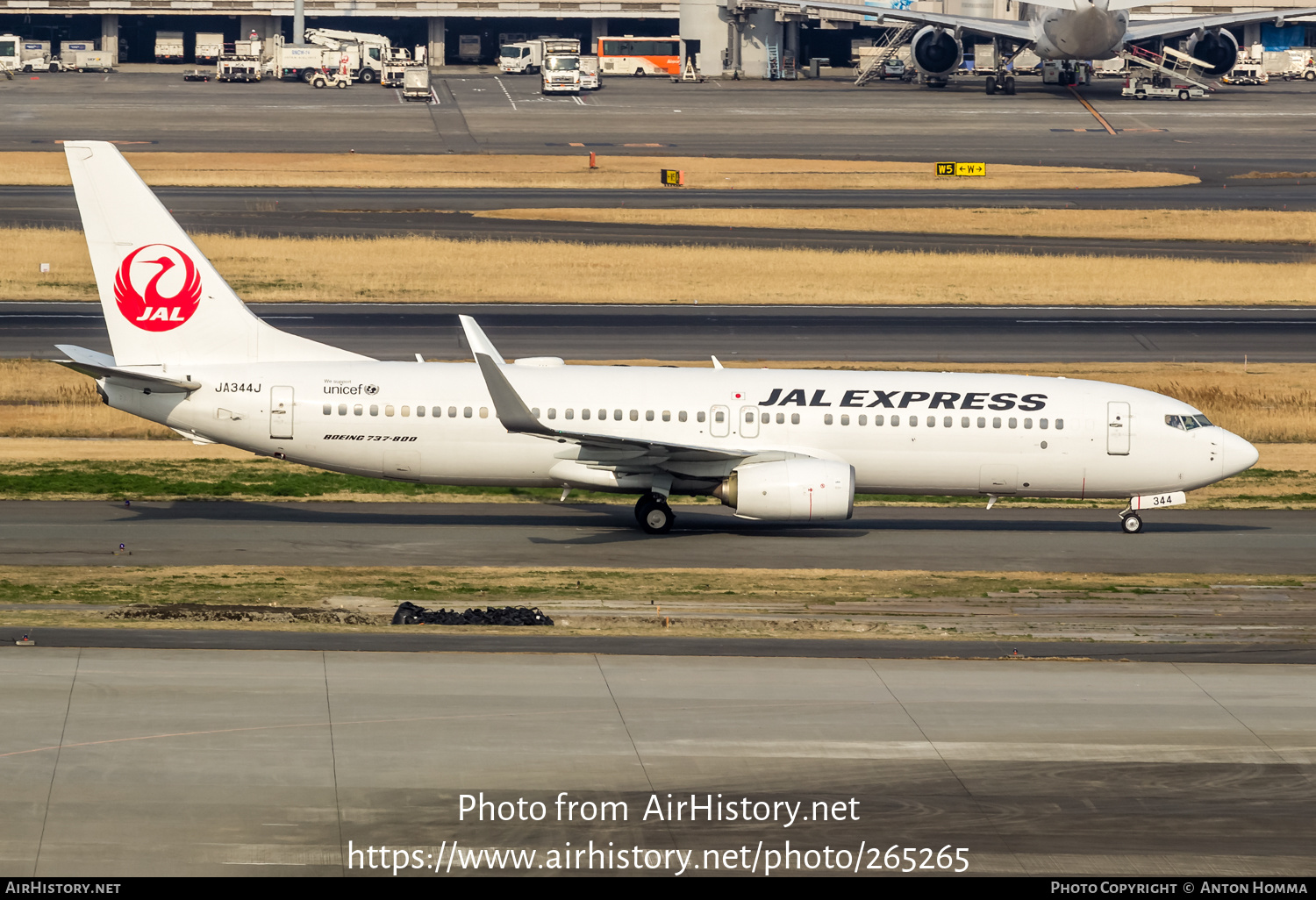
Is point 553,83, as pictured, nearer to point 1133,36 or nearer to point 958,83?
point 958,83

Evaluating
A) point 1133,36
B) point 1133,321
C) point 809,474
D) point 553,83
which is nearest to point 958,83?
point 1133,36

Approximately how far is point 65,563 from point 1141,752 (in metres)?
22.5

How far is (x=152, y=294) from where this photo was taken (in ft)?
120

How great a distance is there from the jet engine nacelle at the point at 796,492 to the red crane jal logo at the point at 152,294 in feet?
46.4

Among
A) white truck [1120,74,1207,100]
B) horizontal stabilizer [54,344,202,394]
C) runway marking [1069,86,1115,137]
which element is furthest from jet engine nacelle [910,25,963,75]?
horizontal stabilizer [54,344,202,394]

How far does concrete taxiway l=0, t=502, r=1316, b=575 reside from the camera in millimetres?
34438

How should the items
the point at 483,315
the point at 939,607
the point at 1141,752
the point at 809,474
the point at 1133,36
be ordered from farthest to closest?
the point at 1133,36
the point at 483,315
the point at 809,474
the point at 939,607
the point at 1141,752

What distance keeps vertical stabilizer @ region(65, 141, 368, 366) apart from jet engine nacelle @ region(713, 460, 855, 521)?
12.6 metres

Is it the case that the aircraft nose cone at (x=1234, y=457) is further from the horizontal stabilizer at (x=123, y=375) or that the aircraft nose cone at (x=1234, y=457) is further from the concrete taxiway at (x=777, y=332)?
the horizontal stabilizer at (x=123, y=375)

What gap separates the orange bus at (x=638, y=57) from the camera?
155m

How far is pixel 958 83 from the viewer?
14600cm

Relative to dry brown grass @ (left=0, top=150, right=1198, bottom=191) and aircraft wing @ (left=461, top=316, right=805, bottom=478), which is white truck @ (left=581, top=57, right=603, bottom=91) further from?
aircraft wing @ (left=461, top=316, right=805, bottom=478)

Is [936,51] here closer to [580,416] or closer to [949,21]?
[949,21]

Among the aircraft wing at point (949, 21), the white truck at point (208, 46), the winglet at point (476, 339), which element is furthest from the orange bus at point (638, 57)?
the winglet at point (476, 339)
